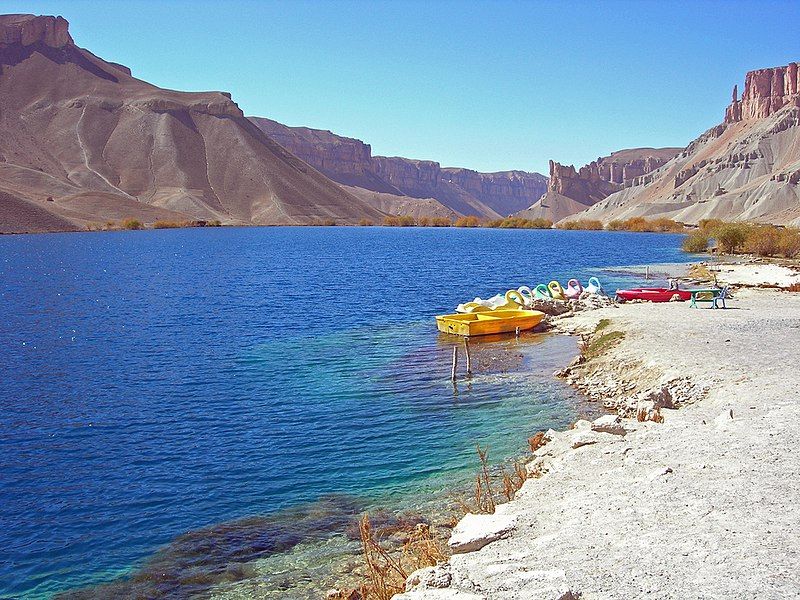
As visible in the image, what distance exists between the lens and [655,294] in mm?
34750

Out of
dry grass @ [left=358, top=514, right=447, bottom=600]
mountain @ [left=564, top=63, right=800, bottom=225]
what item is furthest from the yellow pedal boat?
mountain @ [left=564, top=63, right=800, bottom=225]

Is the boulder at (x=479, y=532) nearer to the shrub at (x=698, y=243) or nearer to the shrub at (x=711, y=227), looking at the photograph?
the shrub at (x=711, y=227)

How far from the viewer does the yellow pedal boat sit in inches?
1148

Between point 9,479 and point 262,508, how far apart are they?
559 centimetres

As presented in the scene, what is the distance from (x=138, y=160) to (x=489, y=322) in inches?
6550

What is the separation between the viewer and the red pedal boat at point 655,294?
111 feet

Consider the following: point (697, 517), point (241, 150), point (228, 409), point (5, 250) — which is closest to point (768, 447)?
point (697, 517)

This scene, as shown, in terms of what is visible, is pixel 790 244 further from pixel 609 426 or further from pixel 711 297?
pixel 609 426

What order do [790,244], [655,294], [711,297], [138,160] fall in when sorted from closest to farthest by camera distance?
[711,297] → [655,294] → [790,244] → [138,160]

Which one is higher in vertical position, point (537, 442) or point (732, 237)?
point (732, 237)

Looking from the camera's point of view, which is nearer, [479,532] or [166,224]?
[479,532]

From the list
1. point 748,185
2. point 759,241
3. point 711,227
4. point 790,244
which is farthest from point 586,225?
point 790,244

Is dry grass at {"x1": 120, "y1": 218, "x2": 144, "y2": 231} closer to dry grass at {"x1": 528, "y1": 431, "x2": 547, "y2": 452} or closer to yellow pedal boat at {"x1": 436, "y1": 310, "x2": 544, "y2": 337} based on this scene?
yellow pedal boat at {"x1": 436, "y1": 310, "x2": 544, "y2": 337}

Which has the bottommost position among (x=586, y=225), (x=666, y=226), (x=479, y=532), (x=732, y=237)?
(x=479, y=532)
